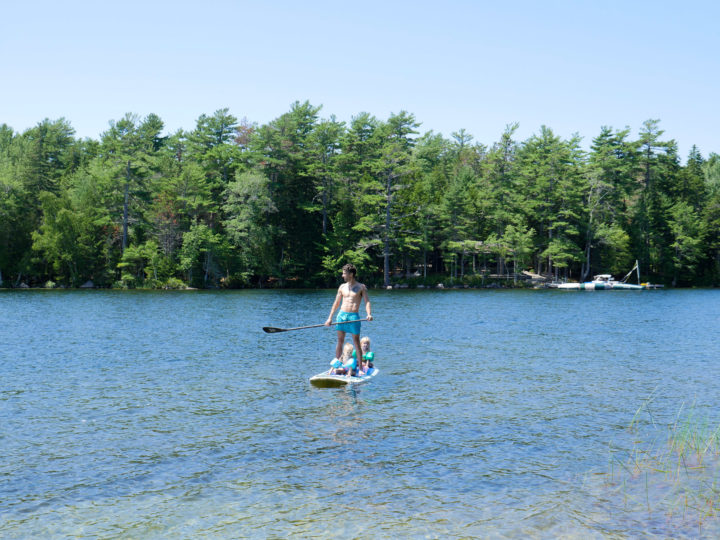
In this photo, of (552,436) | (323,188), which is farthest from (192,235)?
(552,436)

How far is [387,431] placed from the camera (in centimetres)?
1122

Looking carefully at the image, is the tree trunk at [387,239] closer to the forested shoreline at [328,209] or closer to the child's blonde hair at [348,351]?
the forested shoreline at [328,209]

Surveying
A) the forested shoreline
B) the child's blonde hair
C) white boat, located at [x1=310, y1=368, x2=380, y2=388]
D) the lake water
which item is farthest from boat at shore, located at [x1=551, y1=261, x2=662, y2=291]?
white boat, located at [x1=310, y1=368, x2=380, y2=388]

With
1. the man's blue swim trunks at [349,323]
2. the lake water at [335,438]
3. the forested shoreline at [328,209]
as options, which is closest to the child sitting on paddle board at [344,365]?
the lake water at [335,438]

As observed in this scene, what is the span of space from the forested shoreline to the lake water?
50.5 meters

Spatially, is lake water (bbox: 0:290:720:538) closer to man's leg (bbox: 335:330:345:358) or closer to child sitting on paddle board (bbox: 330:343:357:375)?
child sitting on paddle board (bbox: 330:343:357:375)

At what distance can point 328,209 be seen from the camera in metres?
80.0

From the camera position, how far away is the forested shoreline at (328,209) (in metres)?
72.6

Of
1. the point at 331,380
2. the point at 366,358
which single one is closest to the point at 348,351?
the point at 366,358

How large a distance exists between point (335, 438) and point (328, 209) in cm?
7027

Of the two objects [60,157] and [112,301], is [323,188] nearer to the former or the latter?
[112,301]

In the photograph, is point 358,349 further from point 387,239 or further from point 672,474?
point 387,239

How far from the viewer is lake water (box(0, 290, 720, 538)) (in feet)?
24.0

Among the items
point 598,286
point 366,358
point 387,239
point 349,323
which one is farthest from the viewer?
point 598,286
